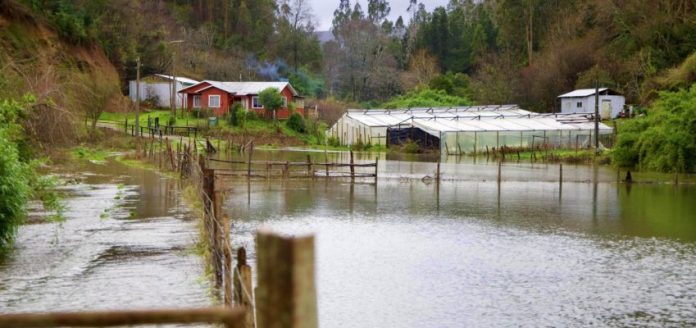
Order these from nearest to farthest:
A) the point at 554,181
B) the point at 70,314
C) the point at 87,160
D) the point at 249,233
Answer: the point at 70,314
the point at 249,233
the point at 554,181
the point at 87,160

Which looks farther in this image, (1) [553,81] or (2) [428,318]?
(1) [553,81]

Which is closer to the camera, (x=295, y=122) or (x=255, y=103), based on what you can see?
(x=295, y=122)

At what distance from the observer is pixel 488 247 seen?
67.8 ft

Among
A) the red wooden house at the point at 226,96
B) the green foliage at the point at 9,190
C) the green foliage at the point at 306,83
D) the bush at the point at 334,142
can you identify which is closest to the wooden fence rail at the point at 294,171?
the green foliage at the point at 9,190

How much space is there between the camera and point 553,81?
80625 millimetres

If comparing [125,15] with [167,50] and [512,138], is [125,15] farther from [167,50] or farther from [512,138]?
[512,138]

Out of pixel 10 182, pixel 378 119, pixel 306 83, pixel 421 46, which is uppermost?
pixel 421 46

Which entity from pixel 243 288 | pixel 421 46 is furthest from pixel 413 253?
pixel 421 46

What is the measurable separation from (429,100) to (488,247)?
64618mm

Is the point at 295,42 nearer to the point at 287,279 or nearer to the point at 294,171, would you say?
the point at 294,171

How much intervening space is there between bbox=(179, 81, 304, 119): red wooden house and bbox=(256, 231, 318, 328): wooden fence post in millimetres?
68261

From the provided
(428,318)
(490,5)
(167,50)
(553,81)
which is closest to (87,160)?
(428,318)

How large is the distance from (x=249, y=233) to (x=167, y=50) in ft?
214

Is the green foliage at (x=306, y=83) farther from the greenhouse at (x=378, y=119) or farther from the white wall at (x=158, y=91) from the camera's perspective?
the greenhouse at (x=378, y=119)
